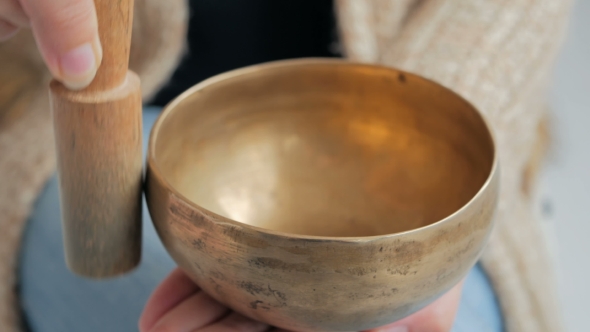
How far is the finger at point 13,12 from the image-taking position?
1.02 ft

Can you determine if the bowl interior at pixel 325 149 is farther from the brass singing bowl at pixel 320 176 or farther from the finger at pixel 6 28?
Answer: the finger at pixel 6 28

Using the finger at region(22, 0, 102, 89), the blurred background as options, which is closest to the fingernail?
the finger at region(22, 0, 102, 89)

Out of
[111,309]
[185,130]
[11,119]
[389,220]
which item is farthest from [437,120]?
[11,119]

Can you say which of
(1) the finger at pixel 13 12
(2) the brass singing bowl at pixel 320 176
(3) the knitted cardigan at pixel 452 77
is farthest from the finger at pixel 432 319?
(1) the finger at pixel 13 12

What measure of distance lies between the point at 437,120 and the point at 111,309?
318 millimetres

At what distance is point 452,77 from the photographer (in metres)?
0.63

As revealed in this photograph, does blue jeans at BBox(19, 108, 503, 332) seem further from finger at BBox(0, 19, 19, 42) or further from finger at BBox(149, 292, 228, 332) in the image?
finger at BBox(0, 19, 19, 42)

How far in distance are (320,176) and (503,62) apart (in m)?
0.26

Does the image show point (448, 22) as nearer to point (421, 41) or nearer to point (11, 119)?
point (421, 41)

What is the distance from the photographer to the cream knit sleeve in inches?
24.1

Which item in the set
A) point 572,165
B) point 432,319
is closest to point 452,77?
point 432,319

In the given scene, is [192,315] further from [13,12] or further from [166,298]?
[13,12]

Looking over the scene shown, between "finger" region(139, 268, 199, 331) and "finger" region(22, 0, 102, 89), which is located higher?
"finger" region(22, 0, 102, 89)

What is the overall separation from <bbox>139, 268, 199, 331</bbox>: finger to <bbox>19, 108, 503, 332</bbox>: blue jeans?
0.30 ft
